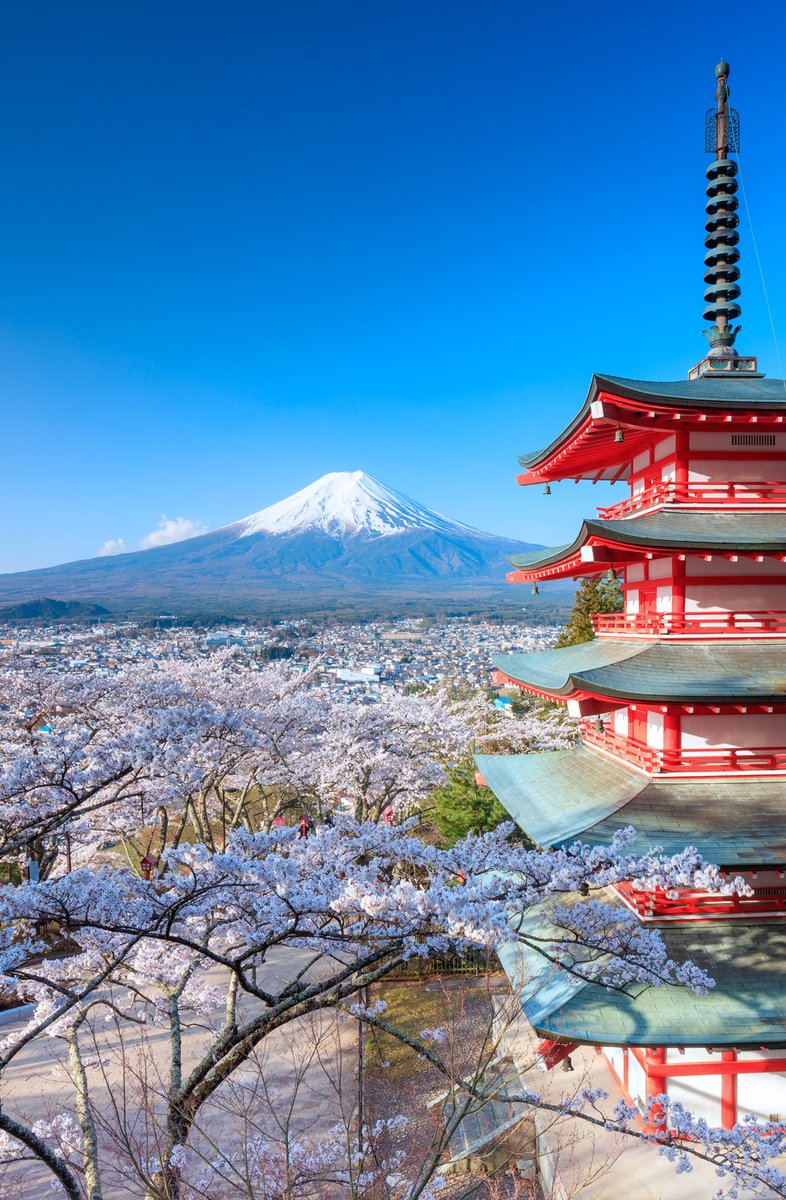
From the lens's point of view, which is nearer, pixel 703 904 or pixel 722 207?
pixel 703 904

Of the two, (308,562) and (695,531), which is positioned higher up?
(308,562)

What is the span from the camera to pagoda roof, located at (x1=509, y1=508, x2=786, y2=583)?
6938 millimetres

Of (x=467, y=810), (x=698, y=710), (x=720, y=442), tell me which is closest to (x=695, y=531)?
(x=720, y=442)

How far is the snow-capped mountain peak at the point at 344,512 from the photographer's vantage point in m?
164

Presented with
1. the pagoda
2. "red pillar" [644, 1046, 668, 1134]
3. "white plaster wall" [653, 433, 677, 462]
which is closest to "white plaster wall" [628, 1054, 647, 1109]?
the pagoda

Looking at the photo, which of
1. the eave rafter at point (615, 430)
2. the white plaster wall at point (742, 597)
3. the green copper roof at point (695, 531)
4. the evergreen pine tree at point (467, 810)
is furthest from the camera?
the evergreen pine tree at point (467, 810)

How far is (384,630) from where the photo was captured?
91750 millimetres

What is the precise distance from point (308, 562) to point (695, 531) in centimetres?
14494

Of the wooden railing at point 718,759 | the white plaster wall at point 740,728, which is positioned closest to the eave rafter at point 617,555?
the white plaster wall at point 740,728

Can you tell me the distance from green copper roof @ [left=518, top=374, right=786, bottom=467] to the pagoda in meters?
0.03

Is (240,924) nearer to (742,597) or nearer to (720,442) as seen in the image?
(742,597)

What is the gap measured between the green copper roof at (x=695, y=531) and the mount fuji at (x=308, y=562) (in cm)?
9917

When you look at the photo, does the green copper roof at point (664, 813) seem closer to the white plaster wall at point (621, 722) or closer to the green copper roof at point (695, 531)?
the white plaster wall at point (621, 722)

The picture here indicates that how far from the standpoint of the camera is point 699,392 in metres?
7.74
